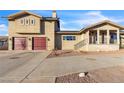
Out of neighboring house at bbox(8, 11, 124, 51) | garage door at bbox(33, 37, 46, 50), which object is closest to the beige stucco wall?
neighboring house at bbox(8, 11, 124, 51)

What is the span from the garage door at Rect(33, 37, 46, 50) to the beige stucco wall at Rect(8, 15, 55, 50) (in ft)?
1.54

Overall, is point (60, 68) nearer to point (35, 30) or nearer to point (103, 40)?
point (35, 30)

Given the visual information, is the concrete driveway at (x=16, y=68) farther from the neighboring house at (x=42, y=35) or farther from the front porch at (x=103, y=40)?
the neighboring house at (x=42, y=35)

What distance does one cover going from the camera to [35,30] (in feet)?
102

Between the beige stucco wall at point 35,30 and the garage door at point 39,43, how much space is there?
470 millimetres

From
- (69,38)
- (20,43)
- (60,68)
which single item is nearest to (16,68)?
(60,68)

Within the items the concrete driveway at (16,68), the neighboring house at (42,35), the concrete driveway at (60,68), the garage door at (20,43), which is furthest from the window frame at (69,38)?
the concrete driveway at (60,68)

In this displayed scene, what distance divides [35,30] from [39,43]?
2.06 m

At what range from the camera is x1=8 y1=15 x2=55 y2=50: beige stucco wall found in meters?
31.1

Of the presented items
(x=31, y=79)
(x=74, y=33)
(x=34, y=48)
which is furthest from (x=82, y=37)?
(x=31, y=79)

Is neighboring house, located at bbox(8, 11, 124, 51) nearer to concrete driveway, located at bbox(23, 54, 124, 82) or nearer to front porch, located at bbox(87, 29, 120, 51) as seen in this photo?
front porch, located at bbox(87, 29, 120, 51)

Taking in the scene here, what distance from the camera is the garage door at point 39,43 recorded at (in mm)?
31844
